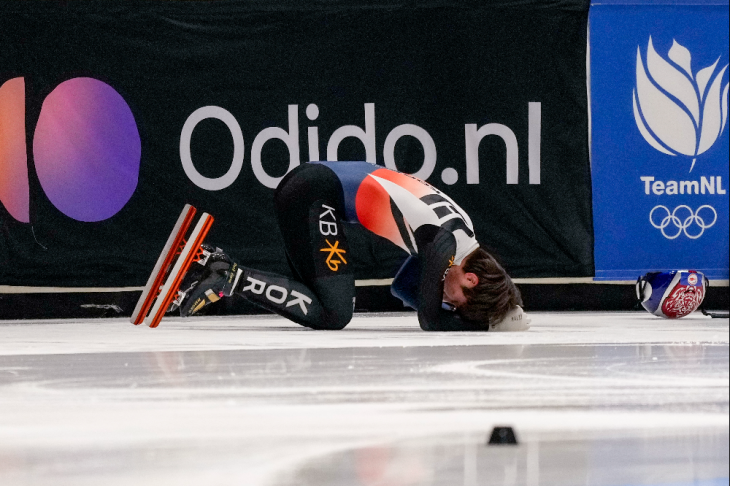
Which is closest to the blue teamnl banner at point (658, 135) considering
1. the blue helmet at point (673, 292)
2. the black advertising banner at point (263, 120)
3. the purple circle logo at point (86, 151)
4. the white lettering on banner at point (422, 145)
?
the black advertising banner at point (263, 120)

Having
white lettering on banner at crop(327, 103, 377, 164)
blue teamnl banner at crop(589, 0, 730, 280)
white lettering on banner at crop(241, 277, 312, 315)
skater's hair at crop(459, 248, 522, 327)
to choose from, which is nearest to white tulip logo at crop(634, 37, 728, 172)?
blue teamnl banner at crop(589, 0, 730, 280)

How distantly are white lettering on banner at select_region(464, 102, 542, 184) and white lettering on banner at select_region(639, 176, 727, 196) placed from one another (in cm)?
64

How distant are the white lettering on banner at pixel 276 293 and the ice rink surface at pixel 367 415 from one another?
845 mm

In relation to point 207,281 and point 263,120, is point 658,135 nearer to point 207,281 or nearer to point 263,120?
point 263,120

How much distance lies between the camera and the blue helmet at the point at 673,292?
4.12 m

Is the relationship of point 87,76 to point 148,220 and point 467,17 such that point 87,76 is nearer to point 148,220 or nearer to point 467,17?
point 148,220

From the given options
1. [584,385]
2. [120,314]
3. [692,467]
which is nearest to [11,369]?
[584,385]

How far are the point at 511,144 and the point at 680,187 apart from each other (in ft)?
3.39

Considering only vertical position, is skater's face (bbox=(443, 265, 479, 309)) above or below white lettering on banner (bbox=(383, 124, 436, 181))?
below

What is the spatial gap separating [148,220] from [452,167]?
1801mm

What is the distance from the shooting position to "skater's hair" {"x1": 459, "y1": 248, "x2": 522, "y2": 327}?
318 centimetres

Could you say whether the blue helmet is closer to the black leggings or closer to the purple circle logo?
the black leggings

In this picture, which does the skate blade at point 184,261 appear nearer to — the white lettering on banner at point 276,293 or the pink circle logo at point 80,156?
the white lettering on banner at point 276,293

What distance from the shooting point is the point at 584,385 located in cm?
177
